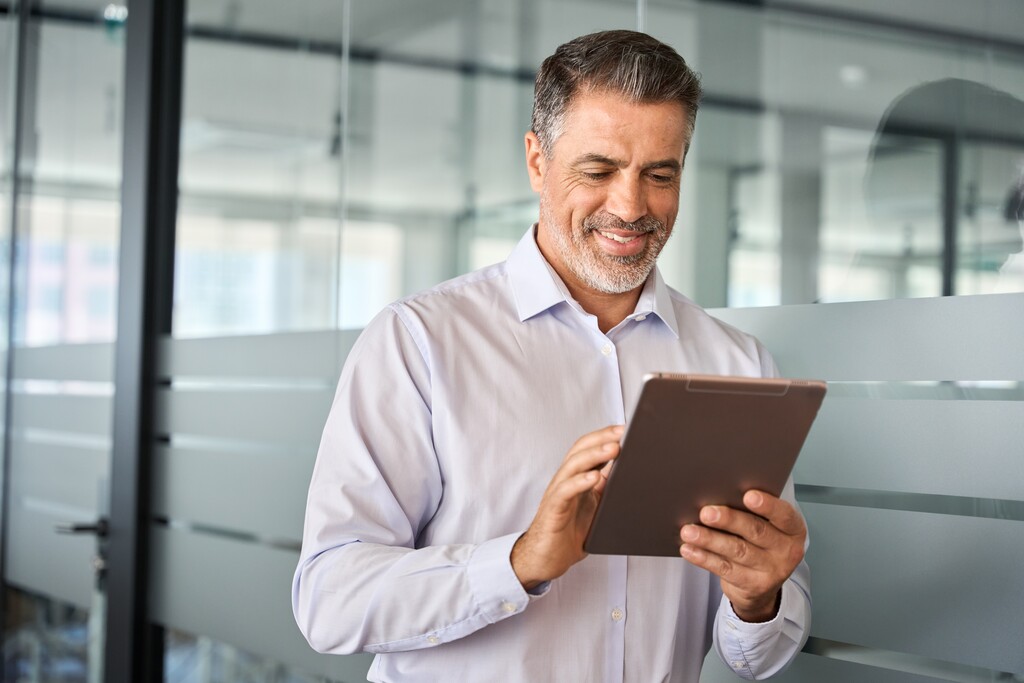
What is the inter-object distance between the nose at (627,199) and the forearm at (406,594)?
1.53 feet

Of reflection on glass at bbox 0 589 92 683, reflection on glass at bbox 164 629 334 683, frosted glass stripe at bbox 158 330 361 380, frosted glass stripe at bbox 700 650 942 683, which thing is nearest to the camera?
frosted glass stripe at bbox 700 650 942 683

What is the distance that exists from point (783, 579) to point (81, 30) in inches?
127

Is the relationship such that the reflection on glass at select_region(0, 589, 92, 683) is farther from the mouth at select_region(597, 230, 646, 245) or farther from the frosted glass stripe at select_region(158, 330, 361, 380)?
the mouth at select_region(597, 230, 646, 245)

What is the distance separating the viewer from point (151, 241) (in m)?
3.30

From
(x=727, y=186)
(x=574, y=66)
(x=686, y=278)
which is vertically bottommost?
(x=686, y=278)

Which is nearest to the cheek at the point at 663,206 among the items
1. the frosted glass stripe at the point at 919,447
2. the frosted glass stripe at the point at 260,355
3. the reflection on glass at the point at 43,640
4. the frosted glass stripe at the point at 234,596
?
the frosted glass stripe at the point at 919,447

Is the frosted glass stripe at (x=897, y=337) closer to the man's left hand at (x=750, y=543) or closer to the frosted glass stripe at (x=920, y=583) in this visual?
the frosted glass stripe at (x=920, y=583)

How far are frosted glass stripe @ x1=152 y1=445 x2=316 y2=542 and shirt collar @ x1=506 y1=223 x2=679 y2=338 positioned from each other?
1073 mm

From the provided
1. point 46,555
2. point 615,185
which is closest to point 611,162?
point 615,185

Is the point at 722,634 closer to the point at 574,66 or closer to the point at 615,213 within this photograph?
the point at 615,213

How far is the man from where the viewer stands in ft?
4.95

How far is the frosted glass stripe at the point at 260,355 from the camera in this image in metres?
2.64

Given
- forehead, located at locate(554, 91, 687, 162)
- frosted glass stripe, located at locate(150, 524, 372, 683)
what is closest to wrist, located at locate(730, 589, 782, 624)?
forehead, located at locate(554, 91, 687, 162)

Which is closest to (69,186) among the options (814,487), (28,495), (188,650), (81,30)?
(81,30)
